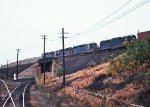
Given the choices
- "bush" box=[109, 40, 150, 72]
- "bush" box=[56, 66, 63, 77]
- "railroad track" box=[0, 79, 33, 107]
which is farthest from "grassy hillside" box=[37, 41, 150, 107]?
"bush" box=[56, 66, 63, 77]

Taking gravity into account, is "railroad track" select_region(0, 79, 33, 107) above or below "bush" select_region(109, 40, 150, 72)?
below

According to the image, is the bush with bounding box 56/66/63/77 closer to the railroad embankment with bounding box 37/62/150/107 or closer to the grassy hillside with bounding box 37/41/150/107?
the grassy hillside with bounding box 37/41/150/107

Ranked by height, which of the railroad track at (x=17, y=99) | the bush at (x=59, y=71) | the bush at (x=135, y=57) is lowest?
the railroad track at (x=17, y=99)

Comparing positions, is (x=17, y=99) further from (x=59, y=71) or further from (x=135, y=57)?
(x=59, y=71)

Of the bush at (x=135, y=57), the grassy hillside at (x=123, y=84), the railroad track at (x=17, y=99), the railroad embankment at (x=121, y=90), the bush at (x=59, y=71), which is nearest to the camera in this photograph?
the railroad embankment at (x=121, y=90)

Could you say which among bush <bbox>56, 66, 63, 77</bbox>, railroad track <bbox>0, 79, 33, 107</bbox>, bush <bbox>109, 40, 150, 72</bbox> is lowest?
railroad track <bbox>0, 79, 33, 107</bbox>

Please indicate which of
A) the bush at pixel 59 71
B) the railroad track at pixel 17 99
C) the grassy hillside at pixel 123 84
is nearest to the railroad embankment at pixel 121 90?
the grassy hillside at pixel 123 84

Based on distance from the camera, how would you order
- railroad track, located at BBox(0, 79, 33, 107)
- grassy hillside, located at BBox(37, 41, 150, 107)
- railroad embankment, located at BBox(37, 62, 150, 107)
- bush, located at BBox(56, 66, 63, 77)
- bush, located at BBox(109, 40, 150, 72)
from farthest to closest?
bush, located at BBox(56, 66, 63, 77)
bush, located at BBox(109, 40, 150, 72)
railroad track, located at BBox(0, 79, 33, 107)
grassy hillside, located at BBox(37, 41, 150, 107)
railroad embankment, located at BBox(37, 62, 150, 107)

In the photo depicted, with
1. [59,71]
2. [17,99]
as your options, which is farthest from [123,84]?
[59,71]

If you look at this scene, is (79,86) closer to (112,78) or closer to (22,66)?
(112,78)

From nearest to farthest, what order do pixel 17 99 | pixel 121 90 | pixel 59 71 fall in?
pixel 121 90 < pixel 17 99 < pixel 59 71

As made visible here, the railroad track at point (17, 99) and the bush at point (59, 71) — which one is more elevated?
the bush at point (59, 71)

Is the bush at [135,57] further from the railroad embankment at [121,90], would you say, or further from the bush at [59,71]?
the bush at [59,71]

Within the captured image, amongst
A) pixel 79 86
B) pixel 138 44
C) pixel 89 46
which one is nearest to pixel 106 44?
pixel 89 46
